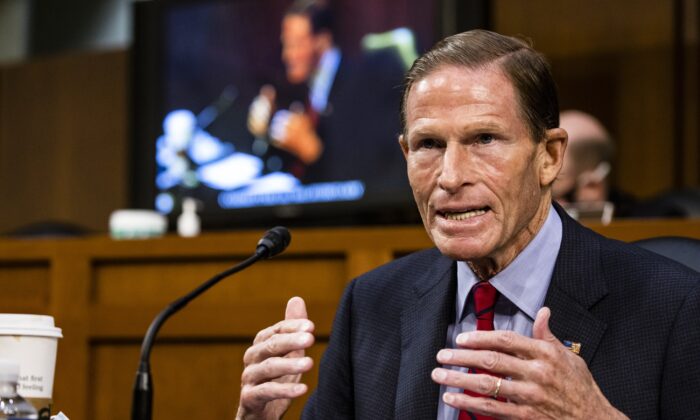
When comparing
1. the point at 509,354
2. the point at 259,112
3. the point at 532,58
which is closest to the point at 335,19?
the point at 259,112

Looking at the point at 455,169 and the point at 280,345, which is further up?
the point at 455,169

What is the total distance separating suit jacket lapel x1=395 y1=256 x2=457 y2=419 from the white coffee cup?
2.04 feet

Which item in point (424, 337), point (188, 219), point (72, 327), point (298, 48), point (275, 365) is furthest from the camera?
point (298, 48)

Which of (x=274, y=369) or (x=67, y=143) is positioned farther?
(x=67, y=143)

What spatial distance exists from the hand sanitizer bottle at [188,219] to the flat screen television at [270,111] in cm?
4

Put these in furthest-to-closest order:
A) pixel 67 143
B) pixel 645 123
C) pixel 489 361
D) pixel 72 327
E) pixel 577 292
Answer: pixel 67 143 < pixel 645 123 < pixel 72 327 < pixel 577 292 < pixel 489 361

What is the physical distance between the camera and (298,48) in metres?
4.65

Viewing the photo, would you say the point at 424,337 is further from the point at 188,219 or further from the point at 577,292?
the point at 188,219

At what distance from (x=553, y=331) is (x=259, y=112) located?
9.68ft

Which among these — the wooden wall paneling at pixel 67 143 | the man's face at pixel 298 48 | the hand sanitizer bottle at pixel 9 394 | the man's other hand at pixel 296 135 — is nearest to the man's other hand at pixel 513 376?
the hand sanitizer bottle at pixel 9 394

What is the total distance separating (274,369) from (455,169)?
45 cm

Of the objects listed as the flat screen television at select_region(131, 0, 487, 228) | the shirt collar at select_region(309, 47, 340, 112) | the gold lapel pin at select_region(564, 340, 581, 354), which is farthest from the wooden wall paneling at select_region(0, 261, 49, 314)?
the gold lapel pin at select_region(564, 340, 581, 354)

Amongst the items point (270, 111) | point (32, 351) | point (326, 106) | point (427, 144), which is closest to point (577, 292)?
point (427, 144)

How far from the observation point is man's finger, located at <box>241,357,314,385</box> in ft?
5.77
